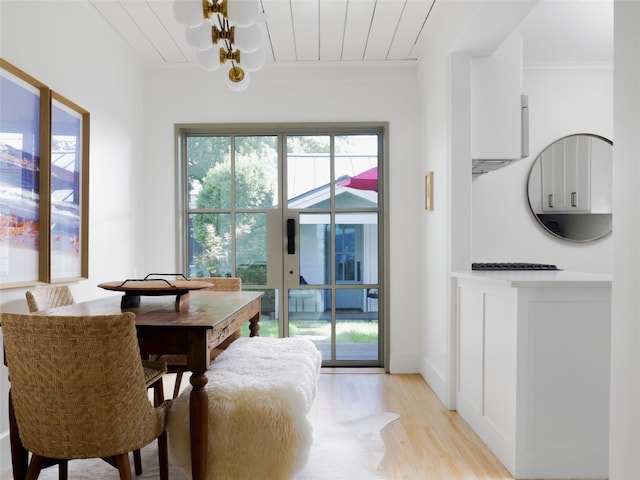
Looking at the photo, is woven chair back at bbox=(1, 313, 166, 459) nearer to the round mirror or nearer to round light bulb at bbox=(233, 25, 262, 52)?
round light bulb at bbox=(233, 25, 262, 52)

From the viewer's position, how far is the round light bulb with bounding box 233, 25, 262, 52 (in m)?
2.07

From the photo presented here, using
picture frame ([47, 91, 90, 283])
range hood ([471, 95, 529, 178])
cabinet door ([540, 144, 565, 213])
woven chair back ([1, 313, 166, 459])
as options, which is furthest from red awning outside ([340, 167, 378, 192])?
woven chair back ([1, 313, 166, 459])

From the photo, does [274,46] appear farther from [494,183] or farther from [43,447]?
[43,447]

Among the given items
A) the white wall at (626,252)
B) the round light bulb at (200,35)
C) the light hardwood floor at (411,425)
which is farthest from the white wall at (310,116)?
the white wall at (626,252)

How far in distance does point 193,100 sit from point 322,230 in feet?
5.28

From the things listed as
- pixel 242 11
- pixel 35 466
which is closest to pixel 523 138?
pixel 242 11

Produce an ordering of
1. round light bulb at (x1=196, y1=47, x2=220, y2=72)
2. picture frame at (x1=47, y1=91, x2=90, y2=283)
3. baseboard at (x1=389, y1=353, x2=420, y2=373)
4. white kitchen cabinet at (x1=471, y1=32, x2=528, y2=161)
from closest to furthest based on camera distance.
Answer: round light bulb at (x1=196, y1=47, x2=220, y2=72)
picture frame at (x1=47, y1=91, x2=90, y2=283)
white kitchen cabinet at (x1=471, y1=32, x2=528, y2=161)
baseboard at (x1=389, y1=353, x2=420, y2=373)

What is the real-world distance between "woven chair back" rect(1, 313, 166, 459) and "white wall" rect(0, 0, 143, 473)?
2.84 feet

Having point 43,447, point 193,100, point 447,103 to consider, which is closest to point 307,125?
point 193,100

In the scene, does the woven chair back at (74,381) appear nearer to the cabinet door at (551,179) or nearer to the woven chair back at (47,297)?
the woven chair back at (47,297)

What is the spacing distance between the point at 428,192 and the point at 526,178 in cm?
85

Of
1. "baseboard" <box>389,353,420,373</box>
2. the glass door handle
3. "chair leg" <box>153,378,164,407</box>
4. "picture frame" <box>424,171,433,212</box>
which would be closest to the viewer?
"chair leg" <box>153,378,164,407</box>

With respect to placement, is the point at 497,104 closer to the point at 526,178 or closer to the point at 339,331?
the point at 526,178

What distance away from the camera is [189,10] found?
6.13 feet
